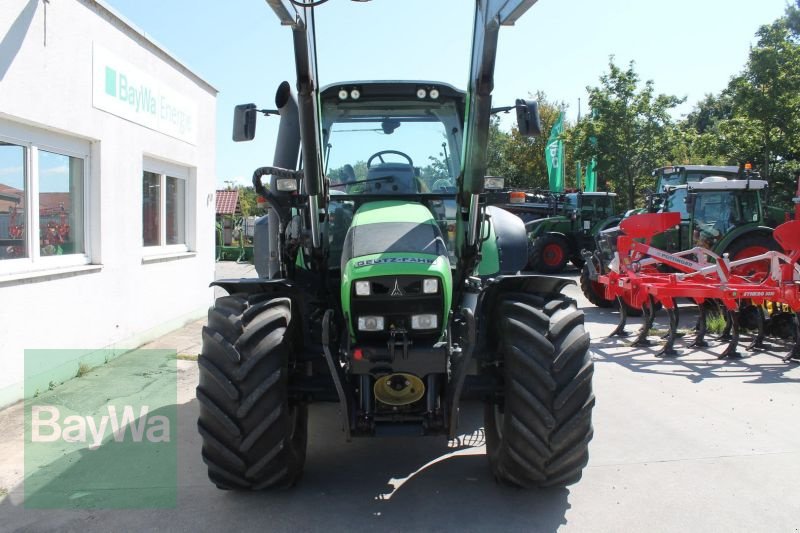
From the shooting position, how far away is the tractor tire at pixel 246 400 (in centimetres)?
358

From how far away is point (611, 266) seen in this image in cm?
979

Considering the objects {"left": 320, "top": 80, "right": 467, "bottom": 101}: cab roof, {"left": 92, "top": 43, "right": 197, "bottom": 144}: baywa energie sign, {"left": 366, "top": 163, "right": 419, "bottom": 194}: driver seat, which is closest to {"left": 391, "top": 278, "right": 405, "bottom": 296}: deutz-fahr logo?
{"left": 366, "top": 163, "right": 419, "bottom": 194}: driver seat

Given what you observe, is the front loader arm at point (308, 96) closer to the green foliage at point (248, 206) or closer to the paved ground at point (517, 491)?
the paved ground at point (517, 491)

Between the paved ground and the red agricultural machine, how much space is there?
1968 millimetres

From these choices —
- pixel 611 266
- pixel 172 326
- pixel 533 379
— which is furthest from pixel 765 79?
pixel 533 379

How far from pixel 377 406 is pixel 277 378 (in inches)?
22.5

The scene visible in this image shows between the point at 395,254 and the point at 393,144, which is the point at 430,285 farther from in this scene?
the point at 393,144

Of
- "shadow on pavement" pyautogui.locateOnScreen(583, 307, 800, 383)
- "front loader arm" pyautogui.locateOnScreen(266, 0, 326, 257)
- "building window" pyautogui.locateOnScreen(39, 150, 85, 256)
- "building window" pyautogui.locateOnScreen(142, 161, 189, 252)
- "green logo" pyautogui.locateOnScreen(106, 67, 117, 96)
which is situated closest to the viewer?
"front loader arm" pyautogui.locateOnScreen(266, 0, 326, 257)

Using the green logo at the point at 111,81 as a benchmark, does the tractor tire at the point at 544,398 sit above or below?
below

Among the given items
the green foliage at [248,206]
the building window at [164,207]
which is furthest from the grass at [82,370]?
A: the green foliage at [248,206]

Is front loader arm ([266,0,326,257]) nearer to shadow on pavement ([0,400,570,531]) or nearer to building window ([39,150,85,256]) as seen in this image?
shadow on pavement ([0,400,570,531])

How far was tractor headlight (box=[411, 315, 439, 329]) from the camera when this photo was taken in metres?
3.56

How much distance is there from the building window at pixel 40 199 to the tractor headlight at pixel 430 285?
165 inches

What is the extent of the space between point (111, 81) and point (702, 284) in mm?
7242
